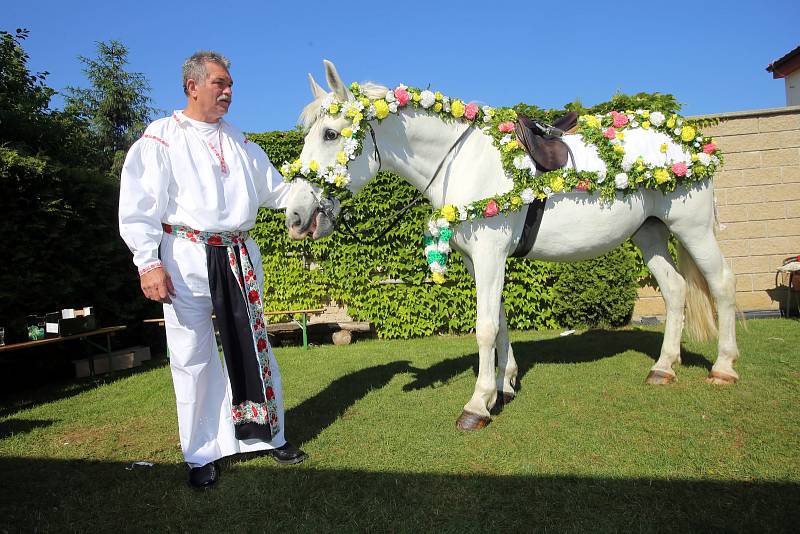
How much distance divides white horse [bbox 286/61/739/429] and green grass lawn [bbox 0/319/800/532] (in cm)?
41

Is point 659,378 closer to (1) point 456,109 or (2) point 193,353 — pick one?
(1) point 456,109

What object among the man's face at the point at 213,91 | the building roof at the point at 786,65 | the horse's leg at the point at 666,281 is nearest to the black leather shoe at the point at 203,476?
the man's face at the point at 213,91

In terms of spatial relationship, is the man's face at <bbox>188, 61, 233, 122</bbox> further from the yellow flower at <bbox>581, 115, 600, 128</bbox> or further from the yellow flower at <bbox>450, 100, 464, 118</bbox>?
the yellow flower at <bbox>581, 115, 600, 128</bbox>

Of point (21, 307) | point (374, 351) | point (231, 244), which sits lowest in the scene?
point (374, 351)

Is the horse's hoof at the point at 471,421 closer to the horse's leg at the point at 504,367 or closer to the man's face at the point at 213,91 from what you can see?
the horse's leg at the point at 504,367

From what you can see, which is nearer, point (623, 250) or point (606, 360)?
point (606, 360)

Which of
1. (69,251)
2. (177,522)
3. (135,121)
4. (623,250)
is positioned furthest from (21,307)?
(135,121)

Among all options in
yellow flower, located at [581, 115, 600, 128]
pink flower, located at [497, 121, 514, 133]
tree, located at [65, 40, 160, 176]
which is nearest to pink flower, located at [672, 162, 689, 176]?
yellow flower, located at [581, 115, 600, 128]

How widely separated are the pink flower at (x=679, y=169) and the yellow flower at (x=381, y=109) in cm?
225

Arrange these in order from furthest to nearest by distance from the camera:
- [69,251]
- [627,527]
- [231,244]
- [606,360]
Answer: [69,251] < [606,360] < [231,244] < [627,527]

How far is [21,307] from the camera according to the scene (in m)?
5.46

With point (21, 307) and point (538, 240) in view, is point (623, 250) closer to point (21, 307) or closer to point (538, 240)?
point (538, 240)

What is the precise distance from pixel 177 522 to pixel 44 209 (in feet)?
15.7

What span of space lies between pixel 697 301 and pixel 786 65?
1448 cm
